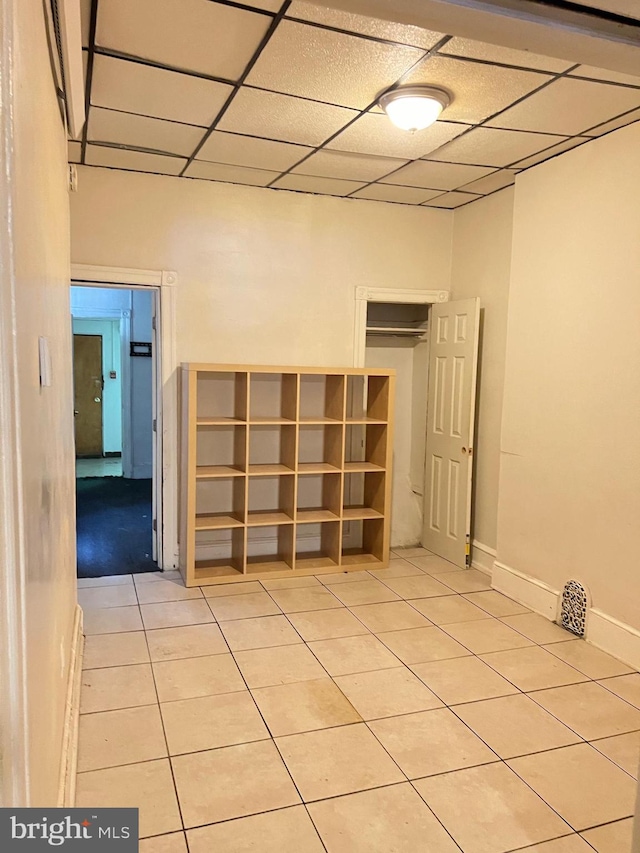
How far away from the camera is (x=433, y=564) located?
4656 mm

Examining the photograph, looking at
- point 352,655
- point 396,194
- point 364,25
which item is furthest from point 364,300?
point 352,655

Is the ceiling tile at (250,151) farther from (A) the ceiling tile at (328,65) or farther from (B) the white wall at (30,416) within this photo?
(B) the white wall at (30,416)

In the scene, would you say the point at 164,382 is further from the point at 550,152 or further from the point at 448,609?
the point at 550,152

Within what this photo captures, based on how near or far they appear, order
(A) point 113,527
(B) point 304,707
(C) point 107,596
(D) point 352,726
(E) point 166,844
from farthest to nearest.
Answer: (A) point 113,527
(C) point 107,596
(B) point 304,707
(D) point 352,726
(E) point 166,844

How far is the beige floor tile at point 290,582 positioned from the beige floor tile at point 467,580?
0.90 m

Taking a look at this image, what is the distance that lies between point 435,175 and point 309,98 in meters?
1.38

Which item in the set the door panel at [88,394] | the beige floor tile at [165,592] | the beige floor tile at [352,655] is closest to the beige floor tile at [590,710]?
the beige floor tile at [352,655]

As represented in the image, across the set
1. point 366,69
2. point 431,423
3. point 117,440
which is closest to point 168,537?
point 431,423

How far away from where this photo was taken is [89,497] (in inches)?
256

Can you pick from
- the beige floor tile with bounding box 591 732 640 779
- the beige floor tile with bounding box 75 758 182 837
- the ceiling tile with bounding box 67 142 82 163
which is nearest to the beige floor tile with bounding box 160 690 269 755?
the beige floor tile with bounding box 75 758 182 837

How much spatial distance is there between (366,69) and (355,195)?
1965 millimetres

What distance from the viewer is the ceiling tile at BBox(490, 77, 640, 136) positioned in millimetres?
2678

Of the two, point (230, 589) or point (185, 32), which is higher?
point (185, 32)

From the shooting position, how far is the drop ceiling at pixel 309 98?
2.27 metres
